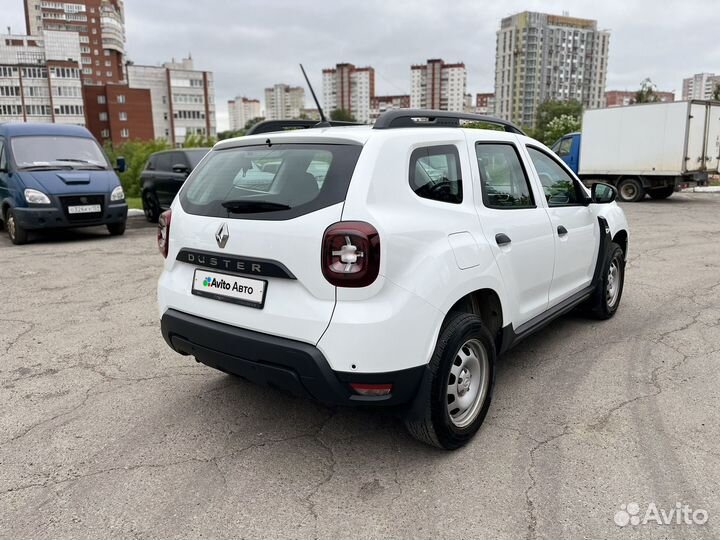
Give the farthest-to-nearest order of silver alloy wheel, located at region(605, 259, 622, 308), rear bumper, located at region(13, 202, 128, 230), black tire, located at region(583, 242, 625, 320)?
rear bumper, located at region(13, 202, 128, 230) < silver alloy wheel, located at region(605, 259, 622, 308) < black tire, located at region(583, 242, 625, 320)

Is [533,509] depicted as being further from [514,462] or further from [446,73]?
[446,73]

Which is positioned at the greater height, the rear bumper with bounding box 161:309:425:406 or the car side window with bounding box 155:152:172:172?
the car side window with bounding box 155:152:172:172

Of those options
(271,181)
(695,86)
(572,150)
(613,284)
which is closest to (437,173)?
(271,181)

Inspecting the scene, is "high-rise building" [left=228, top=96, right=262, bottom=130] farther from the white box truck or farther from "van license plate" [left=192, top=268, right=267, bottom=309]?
"van license plate" [left=192, top=268, right=267, bottom=309]

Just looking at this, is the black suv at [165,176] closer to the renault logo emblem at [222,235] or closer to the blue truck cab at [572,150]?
the renault logo emblem at [222,235]

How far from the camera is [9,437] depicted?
3307 mm

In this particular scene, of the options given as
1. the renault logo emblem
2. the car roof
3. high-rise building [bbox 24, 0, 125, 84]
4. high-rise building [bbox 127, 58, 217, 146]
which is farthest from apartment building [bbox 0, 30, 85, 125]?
the renault logo emblem

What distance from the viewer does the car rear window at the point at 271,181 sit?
2725 millimetres

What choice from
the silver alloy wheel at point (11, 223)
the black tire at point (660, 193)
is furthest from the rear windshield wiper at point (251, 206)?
the black tire at point (660, 193)

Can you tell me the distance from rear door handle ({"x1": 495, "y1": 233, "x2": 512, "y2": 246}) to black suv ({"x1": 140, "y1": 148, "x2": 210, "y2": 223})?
10.2m

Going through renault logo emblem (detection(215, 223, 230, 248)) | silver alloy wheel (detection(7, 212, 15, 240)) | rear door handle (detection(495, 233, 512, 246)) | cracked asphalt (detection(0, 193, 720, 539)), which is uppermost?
renault logo emblem (detection(215, 223, 230, 248))

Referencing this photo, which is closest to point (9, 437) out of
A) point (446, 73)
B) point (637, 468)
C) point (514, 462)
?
point (514, 462)

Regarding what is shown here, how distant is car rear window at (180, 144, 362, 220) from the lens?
2.72 metres

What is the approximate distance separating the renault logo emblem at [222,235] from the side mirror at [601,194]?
3.16m
